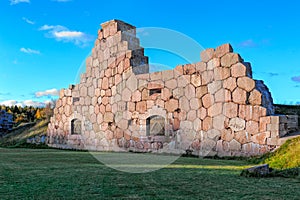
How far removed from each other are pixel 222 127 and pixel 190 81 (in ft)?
5.07

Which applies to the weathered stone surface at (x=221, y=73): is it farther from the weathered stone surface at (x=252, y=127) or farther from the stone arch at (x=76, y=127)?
the stone arch at (x=76, y=127)

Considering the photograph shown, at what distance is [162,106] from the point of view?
9.51 m

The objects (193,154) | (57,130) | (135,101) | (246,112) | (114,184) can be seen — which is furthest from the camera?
(57,130)

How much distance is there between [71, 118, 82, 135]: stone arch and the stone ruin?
4cm

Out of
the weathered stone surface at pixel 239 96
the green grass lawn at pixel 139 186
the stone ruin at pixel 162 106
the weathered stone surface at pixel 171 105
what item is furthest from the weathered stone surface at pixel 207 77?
the green grass lawn at pixel 139 186

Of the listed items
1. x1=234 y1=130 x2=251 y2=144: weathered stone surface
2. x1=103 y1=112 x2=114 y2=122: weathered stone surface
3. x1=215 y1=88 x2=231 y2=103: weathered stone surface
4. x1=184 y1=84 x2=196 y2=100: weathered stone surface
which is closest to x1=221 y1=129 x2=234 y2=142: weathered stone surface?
x1=234 y1=130 x2=251 y2=144: weathered stone surface

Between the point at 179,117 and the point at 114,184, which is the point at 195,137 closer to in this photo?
the point at 179,117

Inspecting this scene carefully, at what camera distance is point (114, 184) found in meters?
3.61

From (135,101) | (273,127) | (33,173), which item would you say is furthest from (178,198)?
(135,101)

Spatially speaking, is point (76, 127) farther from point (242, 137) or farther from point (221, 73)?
point (242, 137)

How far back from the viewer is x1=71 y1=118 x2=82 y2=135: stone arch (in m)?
12.5

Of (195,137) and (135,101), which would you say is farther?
(135,101)

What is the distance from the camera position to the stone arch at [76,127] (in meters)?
12.5

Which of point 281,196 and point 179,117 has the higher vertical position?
point 179,117
